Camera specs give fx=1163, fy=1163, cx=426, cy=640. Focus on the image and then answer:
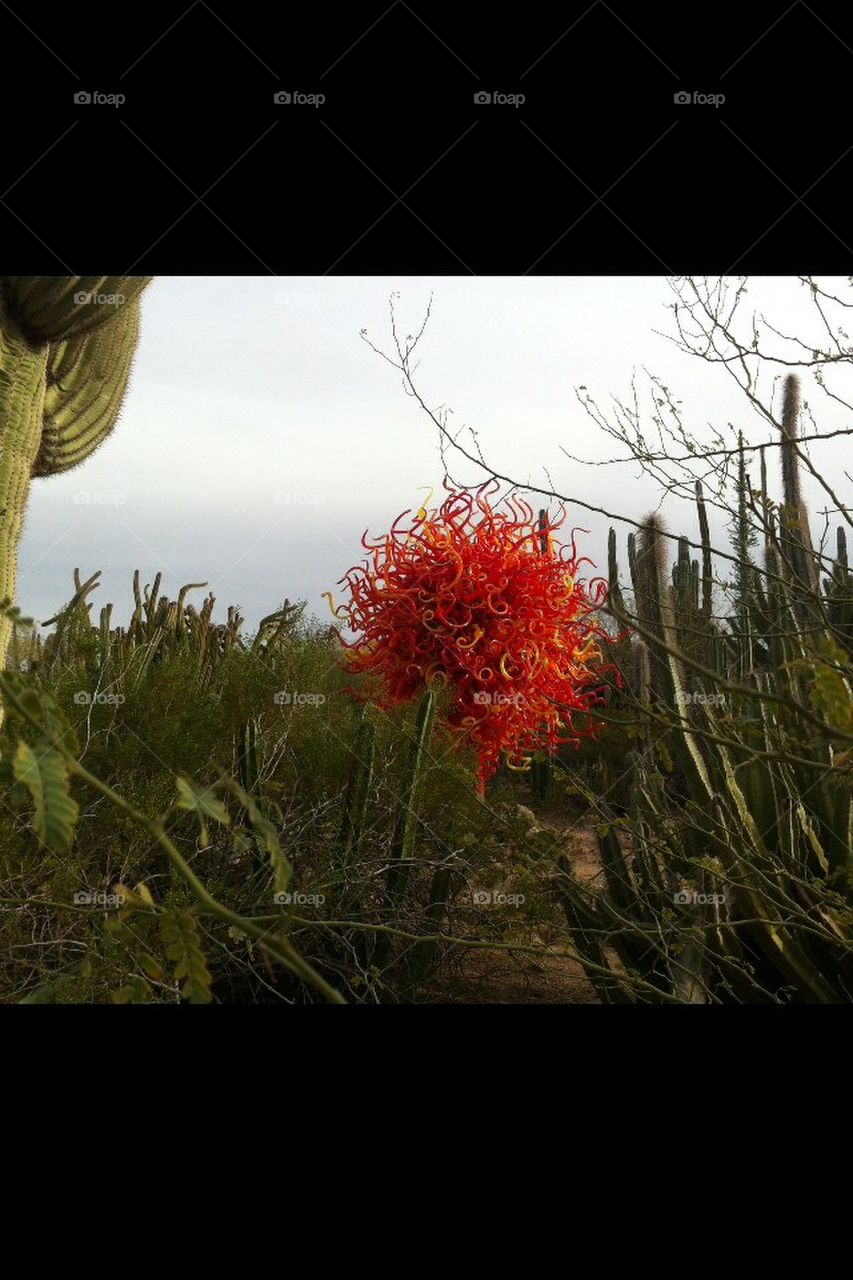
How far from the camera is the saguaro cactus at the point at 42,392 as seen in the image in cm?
201

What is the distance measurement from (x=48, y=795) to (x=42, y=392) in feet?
6.28

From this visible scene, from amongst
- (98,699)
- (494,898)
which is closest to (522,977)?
(494,898)

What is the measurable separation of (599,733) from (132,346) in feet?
4.12

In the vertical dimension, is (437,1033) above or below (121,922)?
below

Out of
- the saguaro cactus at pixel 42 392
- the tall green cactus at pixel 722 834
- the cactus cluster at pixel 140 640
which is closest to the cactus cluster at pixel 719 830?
the tall green cactus at pixel 722 834

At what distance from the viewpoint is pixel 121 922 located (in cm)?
51
